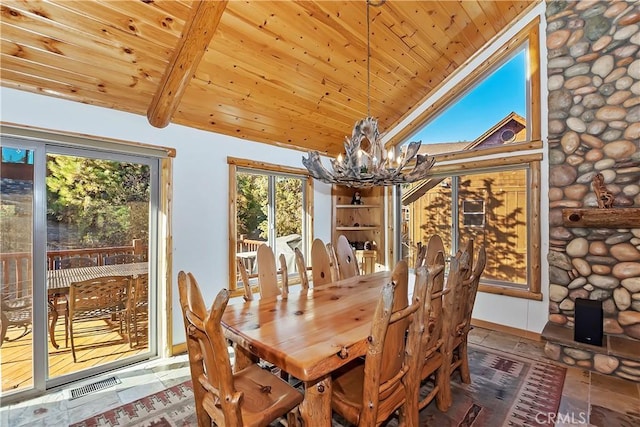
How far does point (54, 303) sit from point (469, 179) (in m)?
4.99

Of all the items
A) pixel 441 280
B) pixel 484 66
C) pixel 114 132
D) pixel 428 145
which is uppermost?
pixel 484 66

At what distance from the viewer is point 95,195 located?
9.48 feet

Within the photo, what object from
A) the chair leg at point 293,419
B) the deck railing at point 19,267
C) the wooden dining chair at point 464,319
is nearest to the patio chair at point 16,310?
the deck railing at point 19,267

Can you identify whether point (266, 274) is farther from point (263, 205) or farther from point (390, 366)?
A: point (263, 205)

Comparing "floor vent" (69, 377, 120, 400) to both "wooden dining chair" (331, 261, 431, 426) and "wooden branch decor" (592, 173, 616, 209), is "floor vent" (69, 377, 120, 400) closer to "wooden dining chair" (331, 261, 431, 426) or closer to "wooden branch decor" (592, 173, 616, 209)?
"wooden dining chair" (331, 261, 431, 426)

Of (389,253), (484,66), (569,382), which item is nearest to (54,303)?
(389,253)

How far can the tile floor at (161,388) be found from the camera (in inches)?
87.4

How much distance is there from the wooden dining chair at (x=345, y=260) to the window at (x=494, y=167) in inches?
75.3

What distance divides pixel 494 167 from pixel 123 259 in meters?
4.60

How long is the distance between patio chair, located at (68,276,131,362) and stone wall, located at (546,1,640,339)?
4.68 m

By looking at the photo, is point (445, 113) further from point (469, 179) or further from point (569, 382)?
point (569, 382)

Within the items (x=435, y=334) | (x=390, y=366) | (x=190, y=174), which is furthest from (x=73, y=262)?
(x=435, y=334)

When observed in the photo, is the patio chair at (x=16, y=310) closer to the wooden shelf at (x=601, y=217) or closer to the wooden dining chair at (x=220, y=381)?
the wooden dining chair at (x=220, y=381)

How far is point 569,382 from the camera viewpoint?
2.74 metres
